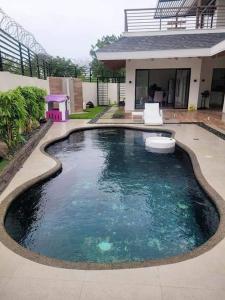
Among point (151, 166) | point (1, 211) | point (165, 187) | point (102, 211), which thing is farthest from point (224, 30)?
point (1, 211)

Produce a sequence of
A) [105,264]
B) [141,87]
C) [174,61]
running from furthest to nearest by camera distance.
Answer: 1. [141,87]
2. [174,61]
3. [105,264]

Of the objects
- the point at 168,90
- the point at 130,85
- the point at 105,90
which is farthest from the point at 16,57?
the point at 105,90

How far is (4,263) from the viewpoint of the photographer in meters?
2.89

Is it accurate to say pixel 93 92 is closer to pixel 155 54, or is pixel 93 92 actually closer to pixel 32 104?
pixel 155 54

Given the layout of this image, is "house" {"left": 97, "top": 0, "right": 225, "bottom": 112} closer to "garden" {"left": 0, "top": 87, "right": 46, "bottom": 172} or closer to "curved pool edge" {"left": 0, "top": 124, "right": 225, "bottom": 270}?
"garden" {"left": 0, "top": 87, "right": 46, "bottom": 172}

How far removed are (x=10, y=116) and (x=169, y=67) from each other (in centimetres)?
1133

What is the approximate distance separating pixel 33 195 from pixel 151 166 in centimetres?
333

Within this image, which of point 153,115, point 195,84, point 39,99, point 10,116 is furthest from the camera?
point 195,84

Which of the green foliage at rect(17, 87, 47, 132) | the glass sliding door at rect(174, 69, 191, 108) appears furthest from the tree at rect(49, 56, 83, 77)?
the green foliage at rect(17, 87, 47, 132)

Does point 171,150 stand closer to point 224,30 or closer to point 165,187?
point 165,187

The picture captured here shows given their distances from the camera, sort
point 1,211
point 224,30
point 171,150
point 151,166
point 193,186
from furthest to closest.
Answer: point 224,30 < point 171,150 < point 151,166 < point 193,186 < point 1,211

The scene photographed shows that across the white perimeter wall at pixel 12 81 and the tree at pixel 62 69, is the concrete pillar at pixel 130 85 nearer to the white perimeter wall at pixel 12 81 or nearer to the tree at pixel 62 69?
the white perimeter wall at pixel 12 81

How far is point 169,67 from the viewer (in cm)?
1507

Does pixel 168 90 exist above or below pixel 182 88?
below
